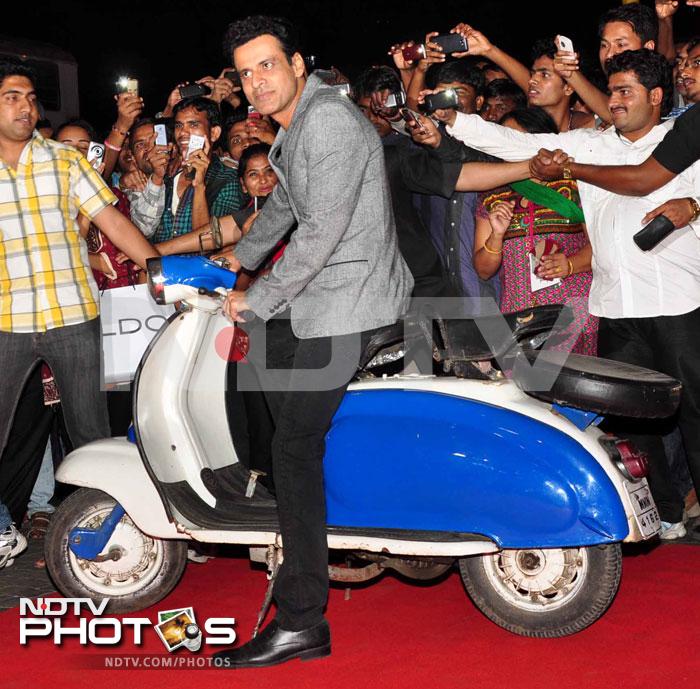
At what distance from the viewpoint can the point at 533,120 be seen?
4922mm

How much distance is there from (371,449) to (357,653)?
2.29ft

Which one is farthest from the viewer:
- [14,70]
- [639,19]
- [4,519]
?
[639,19]

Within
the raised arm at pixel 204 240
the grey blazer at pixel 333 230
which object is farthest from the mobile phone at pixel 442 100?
the grey blazer at pixel 333 230

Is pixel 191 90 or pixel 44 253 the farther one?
pixel 191 90

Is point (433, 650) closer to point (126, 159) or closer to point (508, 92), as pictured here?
point (508, 92)

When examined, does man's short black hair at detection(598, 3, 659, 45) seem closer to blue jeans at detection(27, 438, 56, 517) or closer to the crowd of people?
the crowd of people

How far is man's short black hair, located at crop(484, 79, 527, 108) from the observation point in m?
5.69

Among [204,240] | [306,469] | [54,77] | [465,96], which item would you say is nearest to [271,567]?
[306,469]

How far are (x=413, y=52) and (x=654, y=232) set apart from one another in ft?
6.03

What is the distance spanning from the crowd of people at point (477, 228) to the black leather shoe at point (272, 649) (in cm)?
105

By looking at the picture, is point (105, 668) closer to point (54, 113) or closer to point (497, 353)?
point (497, 353)

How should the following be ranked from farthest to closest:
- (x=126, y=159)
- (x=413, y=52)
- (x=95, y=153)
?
(x=126, y=159) < (x=95, y=153) < (x=413, y=52)

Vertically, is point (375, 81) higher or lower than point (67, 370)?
higher

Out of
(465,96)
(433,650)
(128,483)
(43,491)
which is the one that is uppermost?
(465,96)
